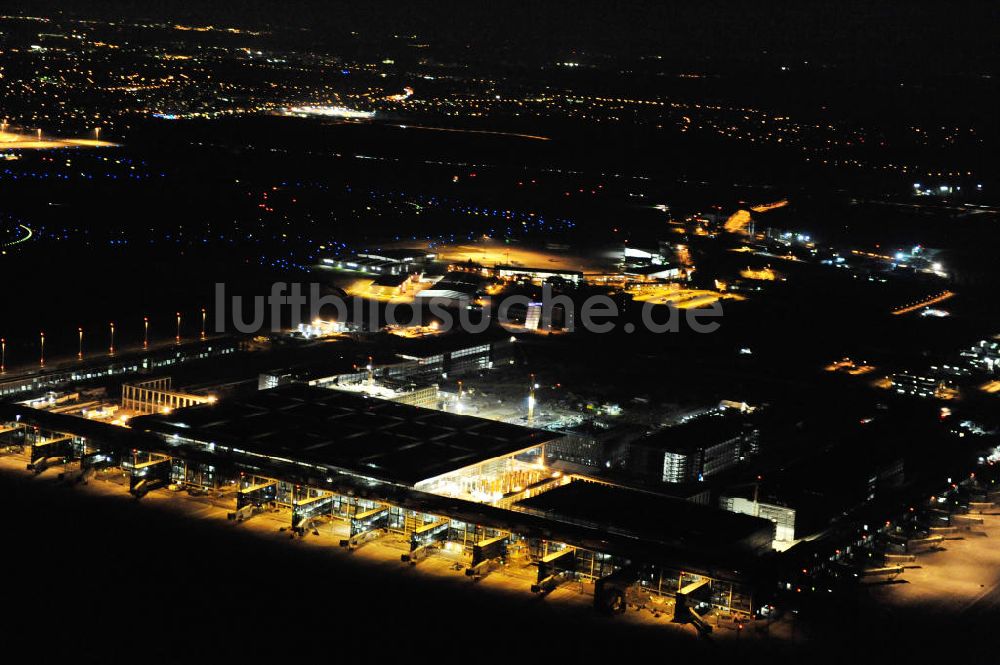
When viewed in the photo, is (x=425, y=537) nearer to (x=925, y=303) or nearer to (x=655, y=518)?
(x=655, y=518)

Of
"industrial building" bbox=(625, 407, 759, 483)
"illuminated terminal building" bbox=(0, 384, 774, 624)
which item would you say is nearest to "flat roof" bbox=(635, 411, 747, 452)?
"industrial building" bbox=(625, 407, 759, 483)

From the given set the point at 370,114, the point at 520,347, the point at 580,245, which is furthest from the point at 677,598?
the point at 370,114

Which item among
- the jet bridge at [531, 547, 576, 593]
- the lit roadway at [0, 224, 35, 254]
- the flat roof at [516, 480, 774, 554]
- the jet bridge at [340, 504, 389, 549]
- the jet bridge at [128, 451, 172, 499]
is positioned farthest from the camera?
the lit roadway at [0, 224, 35, 254]

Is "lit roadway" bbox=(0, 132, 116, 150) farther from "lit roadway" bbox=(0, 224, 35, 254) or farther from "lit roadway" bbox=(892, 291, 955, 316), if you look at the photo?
"lit roadway" bbox=(892, 291, 955, 316)

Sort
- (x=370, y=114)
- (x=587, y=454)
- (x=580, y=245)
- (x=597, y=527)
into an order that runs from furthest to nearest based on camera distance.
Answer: (x=370, y=114)
(x=580, y=245)
(x=587, y=454)
(x=597, y=527)

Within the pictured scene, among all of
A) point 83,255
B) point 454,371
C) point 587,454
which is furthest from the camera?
point 83,255

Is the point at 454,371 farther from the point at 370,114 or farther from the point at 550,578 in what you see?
the point at 370,114

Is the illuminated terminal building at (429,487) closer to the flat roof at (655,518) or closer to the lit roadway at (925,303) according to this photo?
the flat roof at (655,518)
